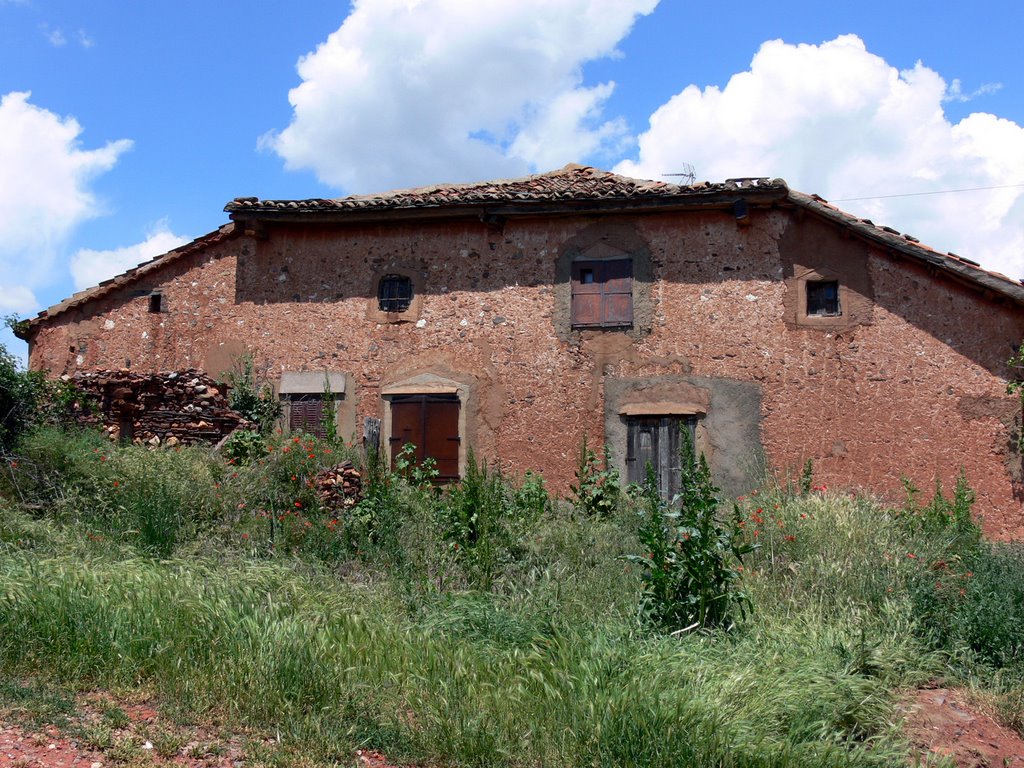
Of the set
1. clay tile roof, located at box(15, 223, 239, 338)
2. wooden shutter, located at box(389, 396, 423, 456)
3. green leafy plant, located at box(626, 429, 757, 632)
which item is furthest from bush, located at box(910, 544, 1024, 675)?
clay tile roof, located at box(15, 223, 239, 338)

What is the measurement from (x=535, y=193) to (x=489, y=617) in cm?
734

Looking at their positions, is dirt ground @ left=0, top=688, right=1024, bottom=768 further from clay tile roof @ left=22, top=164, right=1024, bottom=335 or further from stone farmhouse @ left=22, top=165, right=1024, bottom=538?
clay tile roof @ left=22, top=164, right=1024, bottom=335

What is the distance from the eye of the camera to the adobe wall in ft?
34.7

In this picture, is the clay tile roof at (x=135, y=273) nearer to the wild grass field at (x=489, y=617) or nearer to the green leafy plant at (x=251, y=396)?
the green leafy plant at (x=251, y=396)

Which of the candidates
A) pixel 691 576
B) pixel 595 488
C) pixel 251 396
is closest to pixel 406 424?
pixel 251 396

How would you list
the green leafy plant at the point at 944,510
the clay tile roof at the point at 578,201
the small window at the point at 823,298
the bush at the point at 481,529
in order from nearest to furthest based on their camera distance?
the bush at the point at 481,529
the green leafy plant at the point at 944,510
the clay tile roof at the point at 578,201
the small window at the point at 823,298

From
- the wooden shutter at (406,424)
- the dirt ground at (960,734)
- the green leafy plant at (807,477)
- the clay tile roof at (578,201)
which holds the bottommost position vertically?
the dirt ground at (960,734)

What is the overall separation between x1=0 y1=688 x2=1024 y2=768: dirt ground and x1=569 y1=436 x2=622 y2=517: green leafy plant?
575 cm

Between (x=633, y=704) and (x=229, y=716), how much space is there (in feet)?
7.42

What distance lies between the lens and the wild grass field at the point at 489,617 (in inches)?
184

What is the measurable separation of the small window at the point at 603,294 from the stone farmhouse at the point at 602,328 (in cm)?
3

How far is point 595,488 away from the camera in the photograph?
1094 cm

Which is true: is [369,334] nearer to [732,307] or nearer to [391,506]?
[391,506]

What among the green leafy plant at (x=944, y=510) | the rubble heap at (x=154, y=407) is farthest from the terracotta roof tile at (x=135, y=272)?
the green leafy plant at (x=944, y=510)
